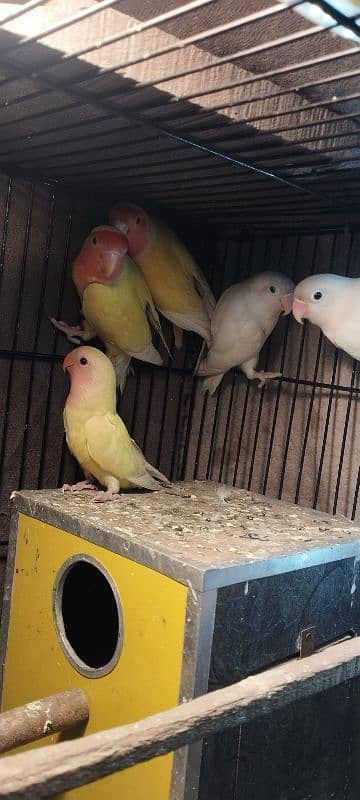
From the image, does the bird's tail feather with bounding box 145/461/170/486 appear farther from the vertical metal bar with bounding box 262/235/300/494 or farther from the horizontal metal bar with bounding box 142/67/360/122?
the horizontal metal bar with bounding box 142/67/360/122

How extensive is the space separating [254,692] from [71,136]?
3.39 ft

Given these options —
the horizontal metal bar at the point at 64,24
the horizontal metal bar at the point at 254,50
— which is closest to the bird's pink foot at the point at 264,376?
the horizontal metal bar at the point at 254,50

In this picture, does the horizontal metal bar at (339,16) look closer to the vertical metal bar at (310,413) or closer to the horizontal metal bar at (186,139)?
the horizontal metal bar at (186,139)

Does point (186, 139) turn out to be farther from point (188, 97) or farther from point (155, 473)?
point (155, 473)

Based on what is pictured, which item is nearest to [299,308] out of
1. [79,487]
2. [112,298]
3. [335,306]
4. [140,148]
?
[335,306]

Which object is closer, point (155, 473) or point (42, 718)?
point (42, 718)

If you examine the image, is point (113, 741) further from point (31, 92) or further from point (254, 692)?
point (31, 92)

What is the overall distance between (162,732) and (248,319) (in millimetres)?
1361

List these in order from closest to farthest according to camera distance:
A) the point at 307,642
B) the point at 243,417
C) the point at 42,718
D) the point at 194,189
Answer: the point at 42,718 < the point at 307,642 < the point at 194,189 < the point at 243,417

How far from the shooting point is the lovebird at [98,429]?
5.07 feet

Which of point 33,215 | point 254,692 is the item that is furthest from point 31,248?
point 254,692

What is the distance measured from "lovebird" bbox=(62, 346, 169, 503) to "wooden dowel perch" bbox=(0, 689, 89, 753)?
44 centimetres

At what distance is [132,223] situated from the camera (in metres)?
1.76

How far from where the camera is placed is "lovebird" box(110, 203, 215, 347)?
1.77 m
